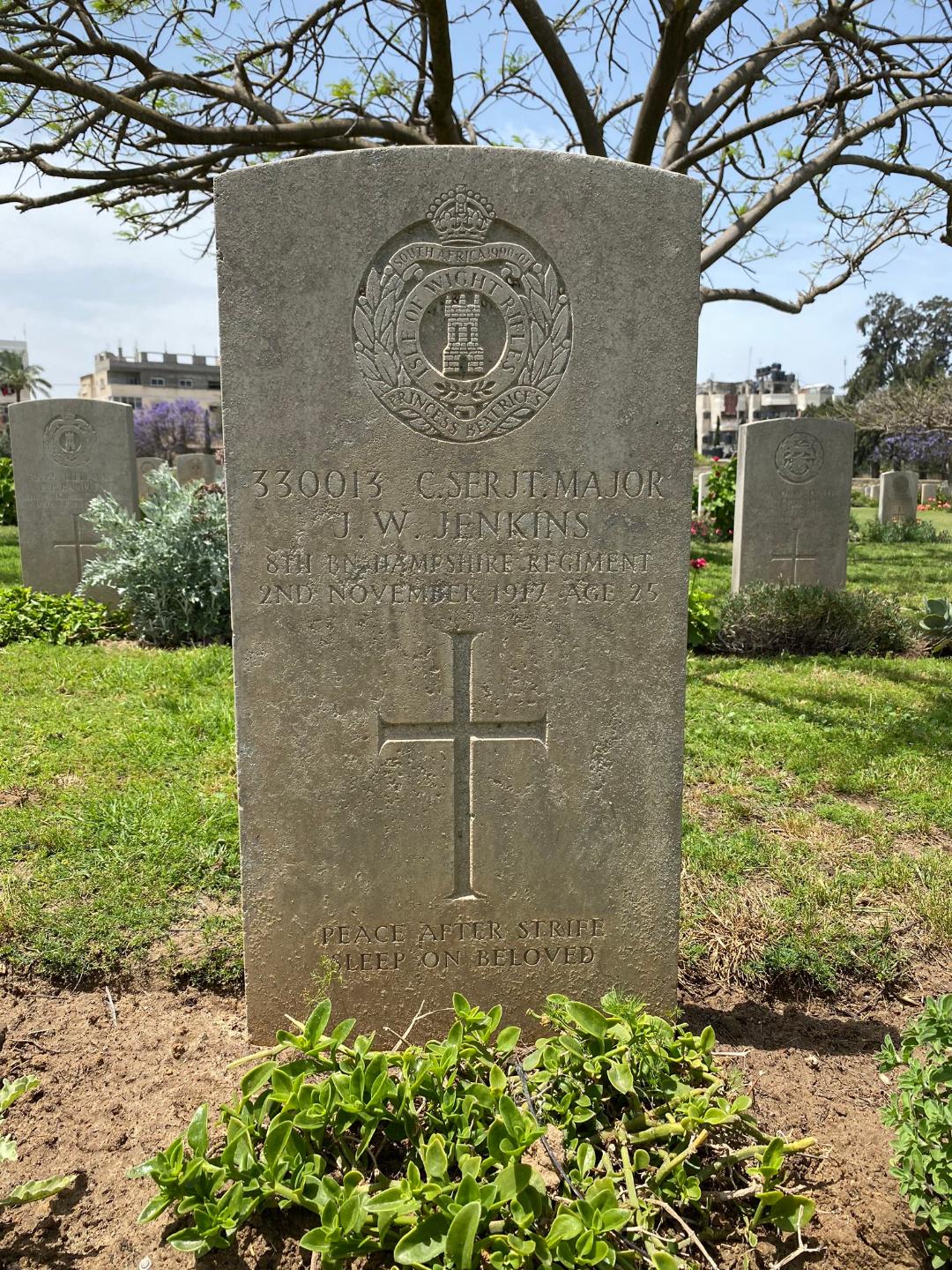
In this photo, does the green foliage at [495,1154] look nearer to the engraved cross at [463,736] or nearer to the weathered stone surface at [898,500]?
the engraved cross at [463,736]

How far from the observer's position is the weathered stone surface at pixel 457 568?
2.28 metres

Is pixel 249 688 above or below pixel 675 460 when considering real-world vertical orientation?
below

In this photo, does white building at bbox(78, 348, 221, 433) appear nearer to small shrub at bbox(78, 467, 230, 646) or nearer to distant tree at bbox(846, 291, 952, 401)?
distant tree at bbox(846, 291, 952, 401)

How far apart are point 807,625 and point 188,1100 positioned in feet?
21.5

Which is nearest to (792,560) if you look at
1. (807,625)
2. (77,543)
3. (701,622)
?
(807,625)

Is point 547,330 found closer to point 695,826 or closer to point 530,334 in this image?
point 530,334

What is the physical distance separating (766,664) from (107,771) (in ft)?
16.3

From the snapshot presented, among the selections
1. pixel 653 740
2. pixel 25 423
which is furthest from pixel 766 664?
pixel 25 423

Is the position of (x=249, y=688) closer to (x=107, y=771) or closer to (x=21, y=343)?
(x=107, y=771)

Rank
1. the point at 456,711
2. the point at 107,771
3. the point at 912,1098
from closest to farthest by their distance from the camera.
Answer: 1. the point at 912,1098
2. the point at 456,711
3. the point at 107,771

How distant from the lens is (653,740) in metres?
Result: 2.53

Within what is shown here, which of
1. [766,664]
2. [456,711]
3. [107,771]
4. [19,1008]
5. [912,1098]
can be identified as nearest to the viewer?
[912,1098]

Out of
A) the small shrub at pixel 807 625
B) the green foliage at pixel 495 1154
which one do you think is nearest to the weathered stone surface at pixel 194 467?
the small shrub at pixel 807 625

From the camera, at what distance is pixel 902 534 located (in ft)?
56.7
